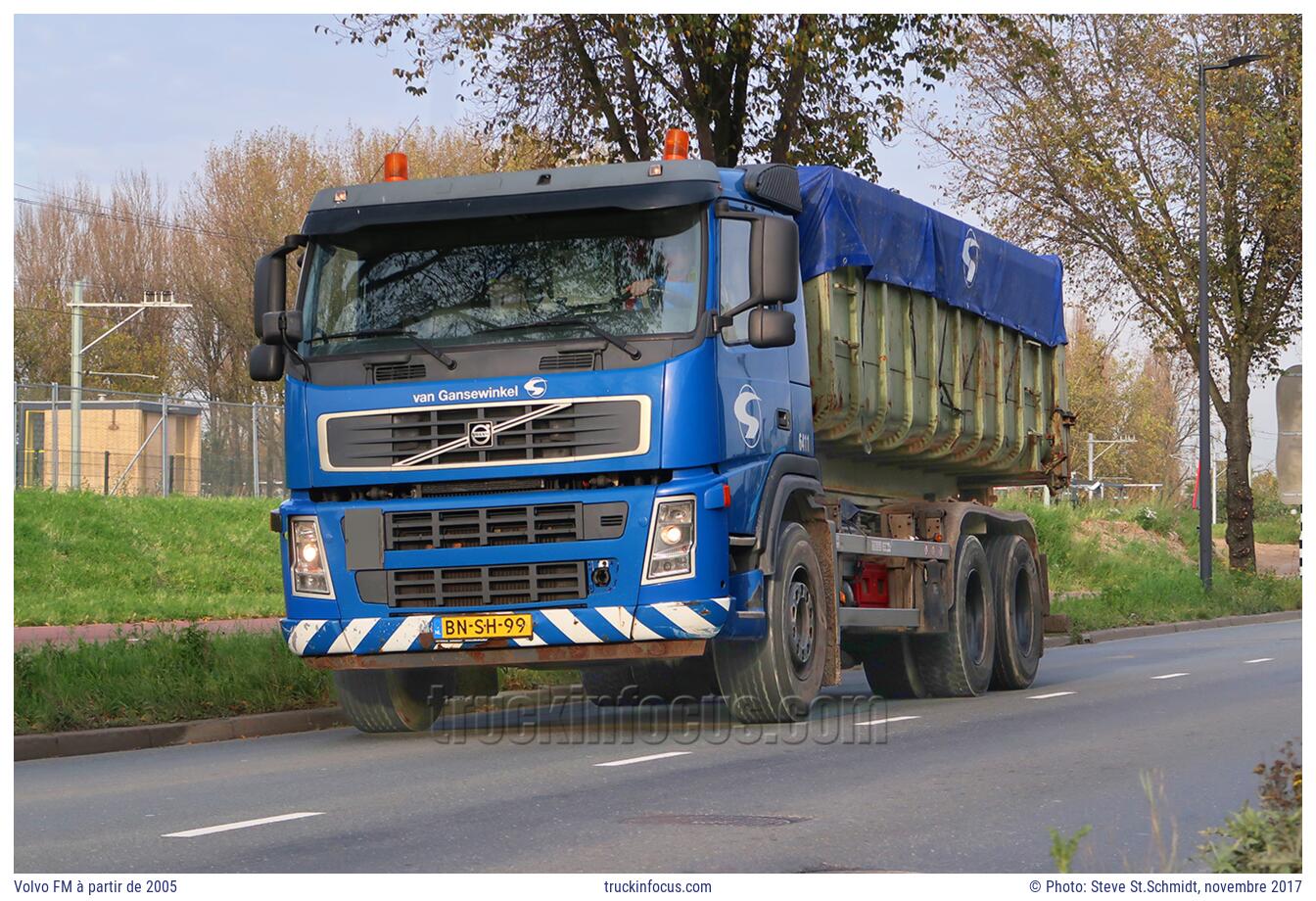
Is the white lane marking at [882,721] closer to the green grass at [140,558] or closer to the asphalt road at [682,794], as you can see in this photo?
the asphalt road at [682,794]

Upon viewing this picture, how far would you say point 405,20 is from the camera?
70.5 feet

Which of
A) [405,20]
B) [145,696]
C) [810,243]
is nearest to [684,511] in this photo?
[810,243]

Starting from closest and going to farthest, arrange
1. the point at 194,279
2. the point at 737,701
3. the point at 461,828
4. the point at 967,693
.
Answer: the point at 461,828
the point at 737,701
the point at 967,693
the point at 194,279

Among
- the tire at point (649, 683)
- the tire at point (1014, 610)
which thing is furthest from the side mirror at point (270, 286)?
the tire at point (1014, 610)

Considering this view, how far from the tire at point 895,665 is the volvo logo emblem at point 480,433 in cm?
526

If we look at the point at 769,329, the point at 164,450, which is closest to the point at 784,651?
the point at 769,329

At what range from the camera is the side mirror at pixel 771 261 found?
11750mm

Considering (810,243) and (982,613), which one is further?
(982,613)

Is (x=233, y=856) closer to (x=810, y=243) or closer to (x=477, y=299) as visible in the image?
(x=477, y=299)

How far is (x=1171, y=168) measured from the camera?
37.5 metres

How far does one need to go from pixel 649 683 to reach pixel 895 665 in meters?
2.07

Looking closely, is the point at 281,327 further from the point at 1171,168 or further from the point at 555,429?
the point at 1171,168

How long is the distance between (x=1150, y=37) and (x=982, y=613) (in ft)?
76.0

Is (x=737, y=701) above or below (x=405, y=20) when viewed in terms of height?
below
